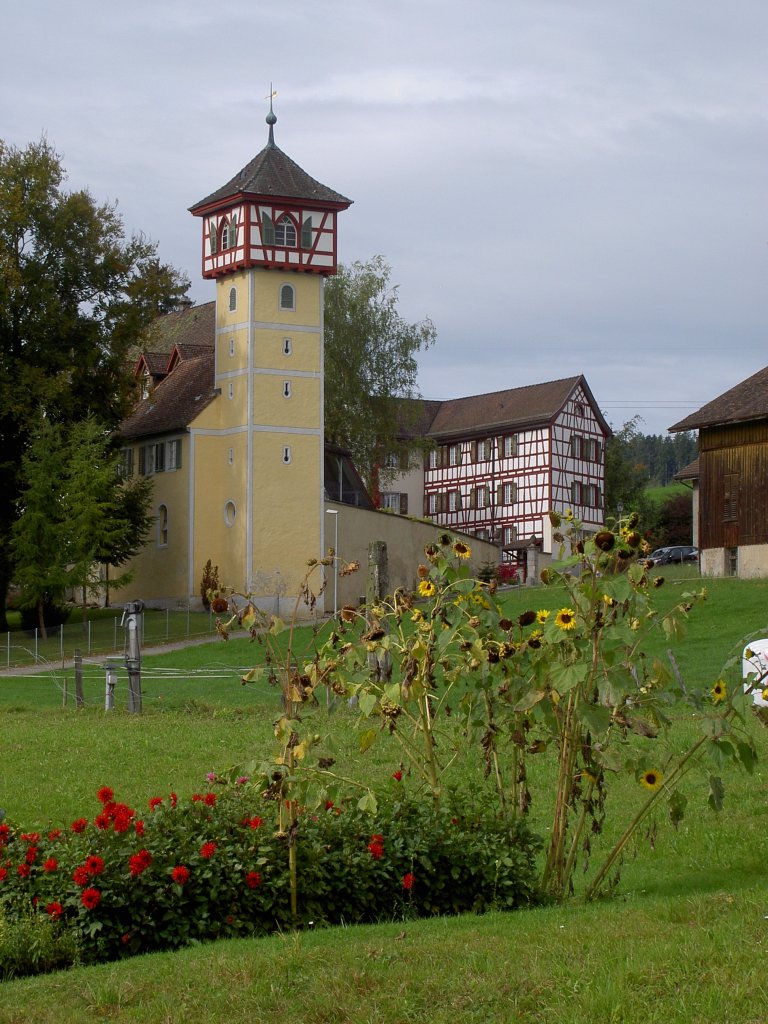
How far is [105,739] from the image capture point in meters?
19.3

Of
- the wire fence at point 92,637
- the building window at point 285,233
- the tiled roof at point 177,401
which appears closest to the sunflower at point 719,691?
the wire fence at point 92,637

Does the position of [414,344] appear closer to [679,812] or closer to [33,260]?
[33,260]

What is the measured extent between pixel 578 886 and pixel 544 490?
6548cm

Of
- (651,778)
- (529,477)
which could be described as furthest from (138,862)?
(529,477)

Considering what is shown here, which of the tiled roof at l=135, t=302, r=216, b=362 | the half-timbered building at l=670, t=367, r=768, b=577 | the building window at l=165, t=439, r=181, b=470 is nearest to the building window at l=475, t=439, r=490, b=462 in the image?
the tiled roof at l=135, t=302, r=216, b=362

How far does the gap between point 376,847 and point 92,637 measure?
41.5 m

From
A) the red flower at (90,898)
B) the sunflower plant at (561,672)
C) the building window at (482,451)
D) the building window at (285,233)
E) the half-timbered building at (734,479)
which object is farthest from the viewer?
the building window at (482,451)

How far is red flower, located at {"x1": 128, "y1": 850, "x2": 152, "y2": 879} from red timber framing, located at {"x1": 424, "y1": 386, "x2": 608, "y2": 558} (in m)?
65.5

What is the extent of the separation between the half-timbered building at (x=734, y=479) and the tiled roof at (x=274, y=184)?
15.7 meters

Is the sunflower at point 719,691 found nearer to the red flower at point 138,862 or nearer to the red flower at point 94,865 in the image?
the red flower at point 138,862

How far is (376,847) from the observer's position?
928 cm

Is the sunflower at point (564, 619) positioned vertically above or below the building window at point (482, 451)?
below

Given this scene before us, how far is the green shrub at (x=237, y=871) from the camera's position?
28.8 ft

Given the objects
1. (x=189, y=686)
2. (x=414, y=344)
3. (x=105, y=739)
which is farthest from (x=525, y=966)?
(x=414, y=344)
